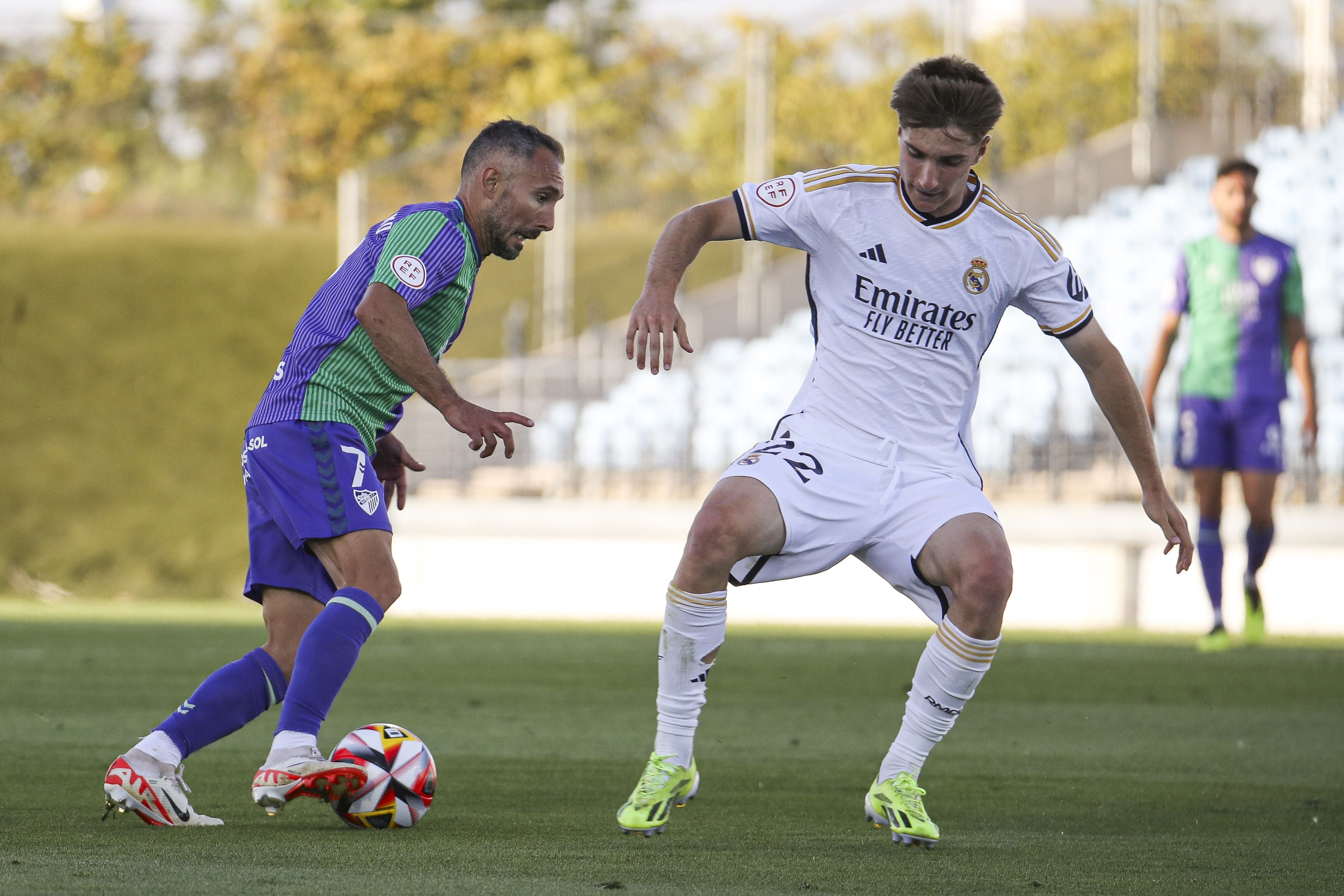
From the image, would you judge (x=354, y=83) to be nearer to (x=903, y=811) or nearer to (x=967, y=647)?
(x=967, y=647)

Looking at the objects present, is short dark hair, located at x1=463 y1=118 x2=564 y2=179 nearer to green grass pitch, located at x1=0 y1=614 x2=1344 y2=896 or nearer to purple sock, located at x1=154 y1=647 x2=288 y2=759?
purple sock, located at x1=154 y1=647 x2=288 y2=759

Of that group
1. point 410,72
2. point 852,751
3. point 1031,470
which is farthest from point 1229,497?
point 410,72

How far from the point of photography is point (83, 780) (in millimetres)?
5105

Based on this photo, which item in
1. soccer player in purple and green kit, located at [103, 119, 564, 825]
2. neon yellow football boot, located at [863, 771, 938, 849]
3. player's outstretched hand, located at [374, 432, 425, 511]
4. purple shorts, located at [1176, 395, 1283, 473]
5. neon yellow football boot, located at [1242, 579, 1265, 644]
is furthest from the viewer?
neon yellow football boot, located at [1242, 579, 1265, 644]

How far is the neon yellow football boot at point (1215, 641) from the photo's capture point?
10625 millimetres

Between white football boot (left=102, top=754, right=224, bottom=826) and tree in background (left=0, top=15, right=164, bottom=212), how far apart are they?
946 inches

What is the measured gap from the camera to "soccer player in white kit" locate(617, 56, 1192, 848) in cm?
435

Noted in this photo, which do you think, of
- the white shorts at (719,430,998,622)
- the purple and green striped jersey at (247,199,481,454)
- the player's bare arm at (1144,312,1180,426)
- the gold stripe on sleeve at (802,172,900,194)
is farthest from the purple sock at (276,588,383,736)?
the player's bare arm at (1144,312,1180,426)

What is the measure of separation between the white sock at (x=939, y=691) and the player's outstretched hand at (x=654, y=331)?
3.30ft

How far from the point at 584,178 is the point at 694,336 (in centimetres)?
393

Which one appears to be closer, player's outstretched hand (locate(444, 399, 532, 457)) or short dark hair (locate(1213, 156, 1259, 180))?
player's outstretched hand (locate(444, 399, 532, 457))

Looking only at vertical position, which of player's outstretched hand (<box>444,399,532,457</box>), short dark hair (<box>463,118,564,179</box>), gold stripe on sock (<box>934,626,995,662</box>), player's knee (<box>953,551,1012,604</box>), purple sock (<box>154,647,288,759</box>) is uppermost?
short dark hair (<box>463,118,564,179</box>)

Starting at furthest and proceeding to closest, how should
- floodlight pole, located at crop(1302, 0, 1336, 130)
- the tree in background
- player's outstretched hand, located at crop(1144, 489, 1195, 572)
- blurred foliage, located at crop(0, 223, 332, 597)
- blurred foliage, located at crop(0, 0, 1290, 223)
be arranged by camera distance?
the tree in background < blurred foliage, located at crop(0, 0, 1290, 223) < floodlight pole, located at crop(1302, 0, 1336, 130) < blurred foliage, located at crop(0, 223, 332, 597) < player's outstretched hand, located at crop(1144, 489, 1195, 572)

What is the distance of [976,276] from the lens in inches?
180
